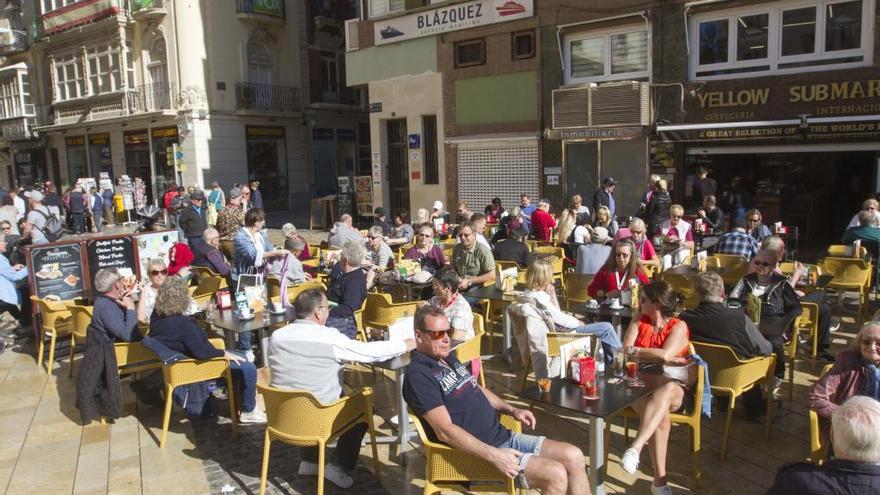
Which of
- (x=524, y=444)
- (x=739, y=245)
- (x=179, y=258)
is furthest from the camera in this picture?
(x=179, y=258)

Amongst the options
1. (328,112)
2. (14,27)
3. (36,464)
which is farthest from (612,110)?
(14,27)

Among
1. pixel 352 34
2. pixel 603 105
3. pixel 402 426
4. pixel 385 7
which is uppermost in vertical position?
pixel 385 7

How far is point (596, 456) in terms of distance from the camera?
402cm

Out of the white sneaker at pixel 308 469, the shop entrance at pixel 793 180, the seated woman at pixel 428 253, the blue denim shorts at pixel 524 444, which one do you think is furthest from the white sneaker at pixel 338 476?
the shop entrance at pixel 793 180

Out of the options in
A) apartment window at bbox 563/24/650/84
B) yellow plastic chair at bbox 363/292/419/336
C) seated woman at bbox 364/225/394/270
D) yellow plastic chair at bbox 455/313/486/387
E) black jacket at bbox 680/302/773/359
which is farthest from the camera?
apartment window at bbox 563/24/650/84

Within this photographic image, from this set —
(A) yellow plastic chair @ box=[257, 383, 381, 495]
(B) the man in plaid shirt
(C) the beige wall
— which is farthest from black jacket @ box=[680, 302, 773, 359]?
(C) the beige wall

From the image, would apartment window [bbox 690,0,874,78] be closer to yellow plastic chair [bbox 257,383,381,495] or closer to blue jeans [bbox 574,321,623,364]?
blue jeans [bbox 574,321,623,364]

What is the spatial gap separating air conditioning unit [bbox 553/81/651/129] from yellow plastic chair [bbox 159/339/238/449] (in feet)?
35.3

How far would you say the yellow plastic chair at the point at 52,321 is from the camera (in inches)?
298

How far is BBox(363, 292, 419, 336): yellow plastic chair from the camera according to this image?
6.89 m

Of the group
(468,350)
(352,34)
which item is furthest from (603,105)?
(468,350)

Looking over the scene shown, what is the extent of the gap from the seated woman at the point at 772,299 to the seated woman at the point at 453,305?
2411 mm

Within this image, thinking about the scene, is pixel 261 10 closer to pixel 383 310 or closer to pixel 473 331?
pixel 383 310

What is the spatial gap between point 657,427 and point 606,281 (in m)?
2.52
